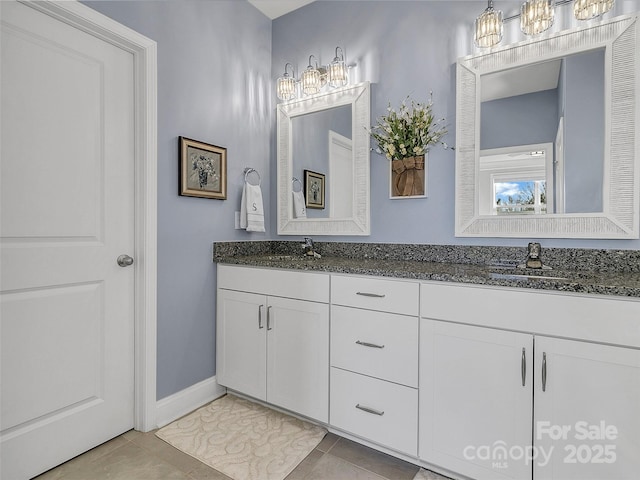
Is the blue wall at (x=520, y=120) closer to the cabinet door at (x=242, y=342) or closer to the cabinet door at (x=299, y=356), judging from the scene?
the cabinet door at (x=299, y=356)

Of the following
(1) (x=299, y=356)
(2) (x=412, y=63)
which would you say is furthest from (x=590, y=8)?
(1) (x=299, y=356)

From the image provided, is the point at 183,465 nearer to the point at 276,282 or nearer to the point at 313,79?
the point at 276,282

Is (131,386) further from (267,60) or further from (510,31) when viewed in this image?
(510,31)

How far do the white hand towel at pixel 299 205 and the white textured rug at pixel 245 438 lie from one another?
4.33 ft

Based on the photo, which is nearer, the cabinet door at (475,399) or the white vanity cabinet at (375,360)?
the cabinet door at (475,399)

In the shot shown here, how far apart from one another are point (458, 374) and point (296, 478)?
85cm

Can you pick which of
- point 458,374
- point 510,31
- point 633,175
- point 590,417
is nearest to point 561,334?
point 590,417

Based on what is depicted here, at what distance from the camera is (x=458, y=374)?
141 centimetres

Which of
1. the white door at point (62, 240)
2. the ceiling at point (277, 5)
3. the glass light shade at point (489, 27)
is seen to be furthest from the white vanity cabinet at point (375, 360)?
the ceiling at point (277, 5)

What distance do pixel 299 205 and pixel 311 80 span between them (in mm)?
882

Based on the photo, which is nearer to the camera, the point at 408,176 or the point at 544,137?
the point at 544,137

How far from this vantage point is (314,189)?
97.7 inches

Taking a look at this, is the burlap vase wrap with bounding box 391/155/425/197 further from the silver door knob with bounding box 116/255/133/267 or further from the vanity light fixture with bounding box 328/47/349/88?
the silver door knob with bounding box 116/255/133/267

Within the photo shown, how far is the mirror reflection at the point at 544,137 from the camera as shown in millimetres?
1623
